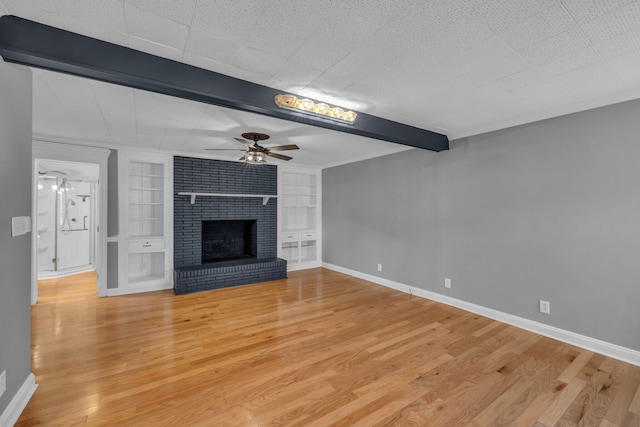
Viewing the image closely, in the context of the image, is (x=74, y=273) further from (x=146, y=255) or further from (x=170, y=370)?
(x=170, y=370)

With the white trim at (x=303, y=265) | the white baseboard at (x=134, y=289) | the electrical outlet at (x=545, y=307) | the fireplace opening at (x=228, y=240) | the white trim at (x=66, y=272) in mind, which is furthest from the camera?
the white trim at (x=303, y=265)

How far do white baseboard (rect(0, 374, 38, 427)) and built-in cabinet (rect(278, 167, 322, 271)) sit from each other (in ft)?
13.8

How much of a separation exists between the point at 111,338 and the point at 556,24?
4.41 m

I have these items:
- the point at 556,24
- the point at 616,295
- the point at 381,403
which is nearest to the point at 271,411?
the point at 381,403

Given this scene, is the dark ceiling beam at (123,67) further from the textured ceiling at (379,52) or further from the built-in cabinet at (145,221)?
the built-in cabinet at (145,221)

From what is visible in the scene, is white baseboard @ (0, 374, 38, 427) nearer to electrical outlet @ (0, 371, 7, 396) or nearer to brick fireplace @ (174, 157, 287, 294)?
electrical outlet @ (0, 371, 7, 396)

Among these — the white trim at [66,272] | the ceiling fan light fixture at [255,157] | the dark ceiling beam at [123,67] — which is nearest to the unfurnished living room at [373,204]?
the dark ceiling beam at [123,67]

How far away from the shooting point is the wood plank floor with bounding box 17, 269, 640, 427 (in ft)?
5.89

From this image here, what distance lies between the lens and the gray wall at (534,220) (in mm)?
2480

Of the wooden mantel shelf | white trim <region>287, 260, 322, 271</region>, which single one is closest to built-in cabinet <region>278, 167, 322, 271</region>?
white trim <region>287, 260, 322, 271</region>

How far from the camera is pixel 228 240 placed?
220 inches

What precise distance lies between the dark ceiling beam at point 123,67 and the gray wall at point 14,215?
0.24 meters

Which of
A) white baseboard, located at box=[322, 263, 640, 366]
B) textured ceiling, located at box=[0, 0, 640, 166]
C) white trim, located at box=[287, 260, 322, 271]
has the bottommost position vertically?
white baseboard, located at box=[322, 263, 640, 366]

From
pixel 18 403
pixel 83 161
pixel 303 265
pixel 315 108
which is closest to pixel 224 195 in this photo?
pixel 83 161
